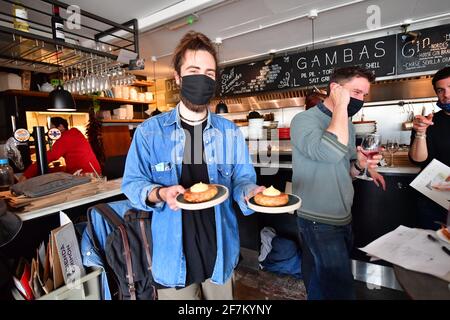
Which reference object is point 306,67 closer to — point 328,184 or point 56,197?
point 328,184

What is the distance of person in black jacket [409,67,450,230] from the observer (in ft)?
5.64

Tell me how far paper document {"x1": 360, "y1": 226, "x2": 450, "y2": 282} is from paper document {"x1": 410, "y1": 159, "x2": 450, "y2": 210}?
2.23 ft

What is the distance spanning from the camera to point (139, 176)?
1.10 metres

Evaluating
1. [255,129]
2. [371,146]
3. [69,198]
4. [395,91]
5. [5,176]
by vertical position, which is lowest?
[69,198]

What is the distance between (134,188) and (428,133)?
202cm

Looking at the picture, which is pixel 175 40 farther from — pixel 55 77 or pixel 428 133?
pixel 428 133

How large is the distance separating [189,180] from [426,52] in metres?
4.37

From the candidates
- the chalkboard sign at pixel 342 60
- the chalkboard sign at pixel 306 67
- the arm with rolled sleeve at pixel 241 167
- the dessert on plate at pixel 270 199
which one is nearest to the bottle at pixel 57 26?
the chalkboard sign at pixel 306 67

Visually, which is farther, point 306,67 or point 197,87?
point 306,67

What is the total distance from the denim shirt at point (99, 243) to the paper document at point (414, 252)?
1.30 meters

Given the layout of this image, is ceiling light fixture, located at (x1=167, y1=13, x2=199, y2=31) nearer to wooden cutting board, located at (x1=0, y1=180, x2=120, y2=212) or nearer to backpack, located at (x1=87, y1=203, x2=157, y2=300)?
wooden cutting board, located at (x1=0, y1=180, x2=120, y2=212)

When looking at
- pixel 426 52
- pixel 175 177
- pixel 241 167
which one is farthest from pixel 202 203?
pixel 426 52

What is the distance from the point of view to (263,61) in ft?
16.2

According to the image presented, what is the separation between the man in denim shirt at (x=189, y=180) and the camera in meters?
1.10
